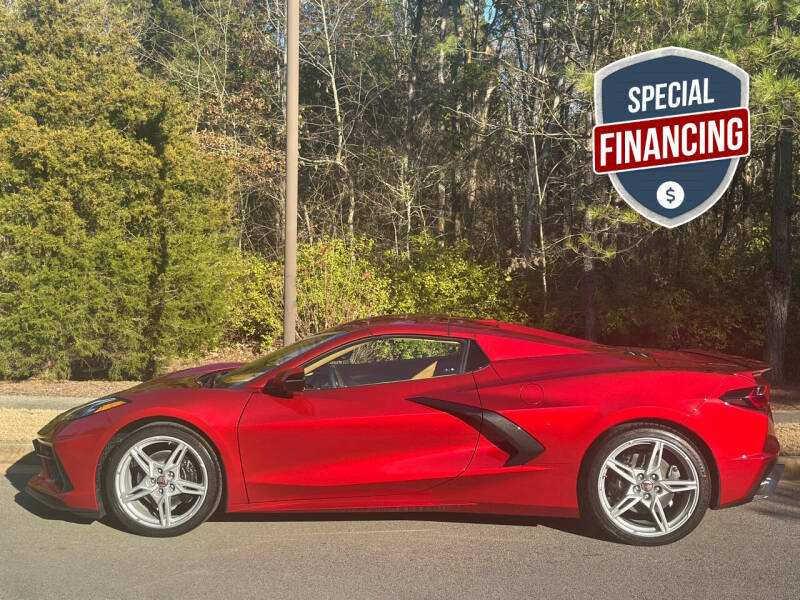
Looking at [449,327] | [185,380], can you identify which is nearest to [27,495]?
[185,380]

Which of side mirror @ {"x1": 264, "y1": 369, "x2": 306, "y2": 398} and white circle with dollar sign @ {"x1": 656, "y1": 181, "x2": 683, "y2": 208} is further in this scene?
white circle with dollar sign @ {"x1": 656, "y1": 181, "x2": 683, "y2": 208}

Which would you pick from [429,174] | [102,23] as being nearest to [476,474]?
[429,174]

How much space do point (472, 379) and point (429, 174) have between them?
18.0 metres

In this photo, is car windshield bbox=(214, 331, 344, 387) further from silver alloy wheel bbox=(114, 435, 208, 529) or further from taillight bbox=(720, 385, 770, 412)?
taillight bbox=(720, 385, 770, 412)

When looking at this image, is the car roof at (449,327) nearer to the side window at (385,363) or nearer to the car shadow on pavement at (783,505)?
the side window at (385,363)

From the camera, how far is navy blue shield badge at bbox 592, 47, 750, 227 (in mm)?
9609

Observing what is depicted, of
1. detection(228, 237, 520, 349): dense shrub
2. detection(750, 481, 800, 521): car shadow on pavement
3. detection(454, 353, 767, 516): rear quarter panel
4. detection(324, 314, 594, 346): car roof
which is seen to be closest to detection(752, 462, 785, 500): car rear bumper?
detection(454, 353, 767, 516): rear quarter panel

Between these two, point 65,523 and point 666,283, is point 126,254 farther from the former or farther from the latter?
point 666,283

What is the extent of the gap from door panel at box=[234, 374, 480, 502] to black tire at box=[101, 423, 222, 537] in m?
0.22

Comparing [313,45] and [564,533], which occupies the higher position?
[313,45]

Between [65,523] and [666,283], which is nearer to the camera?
[65,523]

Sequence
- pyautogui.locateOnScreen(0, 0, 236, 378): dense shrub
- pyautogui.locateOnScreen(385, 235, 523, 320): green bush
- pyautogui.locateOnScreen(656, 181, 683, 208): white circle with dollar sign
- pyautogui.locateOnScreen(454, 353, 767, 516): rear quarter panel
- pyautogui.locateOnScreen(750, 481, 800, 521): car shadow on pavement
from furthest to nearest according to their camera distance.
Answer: pyautogui.locateOnScreen(385, 235, 523, 320): green bush, pyautogui.locateOnScreen(0, 0, 236, 378): dense shrub, pyautogui.locateOnScreen(656, 181, 683, 208): white circle with dollar sign, pyautogui.locateOnScreen(750, 481, 800, 521): car shadow on pavement, pyautogui.locateOnScreen(454, 353, 767, 516): rear quarter panel

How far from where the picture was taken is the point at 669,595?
4086 millimetres

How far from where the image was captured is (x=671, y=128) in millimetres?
9523
